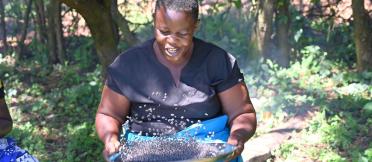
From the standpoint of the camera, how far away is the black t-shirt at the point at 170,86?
2879mm

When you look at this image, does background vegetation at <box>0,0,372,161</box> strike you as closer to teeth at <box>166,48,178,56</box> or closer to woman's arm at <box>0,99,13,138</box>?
woman's arm at <box>0,99,13,138</box>

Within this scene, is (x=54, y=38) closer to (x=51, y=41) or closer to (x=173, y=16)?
(x=51, y=41)

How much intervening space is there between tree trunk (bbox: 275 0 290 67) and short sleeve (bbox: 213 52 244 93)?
14.8ft

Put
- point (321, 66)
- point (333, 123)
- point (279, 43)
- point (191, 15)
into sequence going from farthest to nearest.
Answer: point (279, 43) < point (321, 66) < point (333, 123) < point (191, 15)

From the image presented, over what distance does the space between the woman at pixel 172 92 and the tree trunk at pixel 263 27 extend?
436cm

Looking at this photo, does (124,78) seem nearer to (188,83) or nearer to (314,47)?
(188,83)

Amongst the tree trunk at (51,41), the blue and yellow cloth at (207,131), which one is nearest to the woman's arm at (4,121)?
the blue and yellow cloth at (207,131)

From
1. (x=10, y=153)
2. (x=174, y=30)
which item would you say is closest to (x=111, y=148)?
(x=174, y=30)

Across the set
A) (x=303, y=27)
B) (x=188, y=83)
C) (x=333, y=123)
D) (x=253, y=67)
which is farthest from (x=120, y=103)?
(x=303, y=27)

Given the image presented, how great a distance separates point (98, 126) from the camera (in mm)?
2934

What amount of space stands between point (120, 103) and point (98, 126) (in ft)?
0.47

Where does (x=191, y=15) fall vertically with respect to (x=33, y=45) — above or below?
above

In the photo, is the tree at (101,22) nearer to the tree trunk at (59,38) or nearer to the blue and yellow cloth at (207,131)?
the blue and yellow cloth at (207,131)

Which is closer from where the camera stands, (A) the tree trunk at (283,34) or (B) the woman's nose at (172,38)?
(B) the woman's nose at (172,38)
